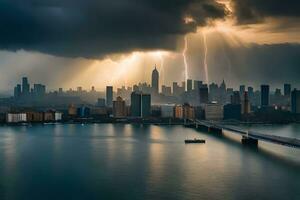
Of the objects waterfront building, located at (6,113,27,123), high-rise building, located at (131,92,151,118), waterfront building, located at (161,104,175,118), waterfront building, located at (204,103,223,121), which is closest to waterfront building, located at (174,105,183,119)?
waterfront building, located at (161,104,175,118)

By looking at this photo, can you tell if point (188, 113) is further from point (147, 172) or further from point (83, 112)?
point (147, 172)

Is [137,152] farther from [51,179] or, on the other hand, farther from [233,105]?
[233,105]

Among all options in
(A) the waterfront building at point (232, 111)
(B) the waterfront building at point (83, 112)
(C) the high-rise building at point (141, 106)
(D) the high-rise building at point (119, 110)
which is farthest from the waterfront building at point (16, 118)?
(A) the waterfront building at point (232, 111)

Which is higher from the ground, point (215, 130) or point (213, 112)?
point (213, 112)

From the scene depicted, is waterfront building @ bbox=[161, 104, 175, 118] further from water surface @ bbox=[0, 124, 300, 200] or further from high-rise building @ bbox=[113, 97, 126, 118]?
water surface @ bbox=[0, 124, 300, 200]

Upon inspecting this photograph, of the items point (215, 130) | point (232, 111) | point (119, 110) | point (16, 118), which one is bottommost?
point (215, 130)

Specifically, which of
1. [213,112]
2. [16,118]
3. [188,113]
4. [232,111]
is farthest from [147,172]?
[213,112]

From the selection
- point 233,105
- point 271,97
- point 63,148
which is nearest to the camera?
point 63,148

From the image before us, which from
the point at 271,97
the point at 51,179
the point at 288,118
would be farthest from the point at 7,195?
the point at 271,97
